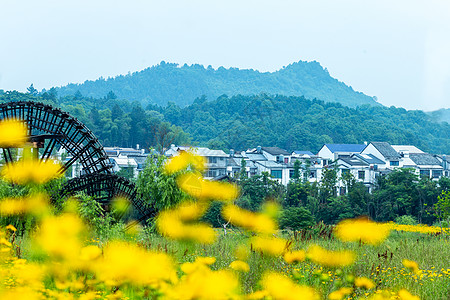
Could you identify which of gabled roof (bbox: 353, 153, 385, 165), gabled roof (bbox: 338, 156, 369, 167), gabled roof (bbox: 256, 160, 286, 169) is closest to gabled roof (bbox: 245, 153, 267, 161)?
gabled roof (bbox: 256, 160, 286, 169)

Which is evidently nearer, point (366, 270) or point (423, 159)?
point (366, 270)

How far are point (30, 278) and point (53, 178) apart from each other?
8563 millimetres

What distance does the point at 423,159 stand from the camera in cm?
5212

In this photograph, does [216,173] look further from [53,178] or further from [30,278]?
[30,278]

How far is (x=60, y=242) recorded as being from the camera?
2.42 m

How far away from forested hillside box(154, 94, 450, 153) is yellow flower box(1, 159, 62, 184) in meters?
52.2

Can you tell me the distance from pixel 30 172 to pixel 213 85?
15458 centimetres

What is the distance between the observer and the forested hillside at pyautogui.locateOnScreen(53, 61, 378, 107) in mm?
148500

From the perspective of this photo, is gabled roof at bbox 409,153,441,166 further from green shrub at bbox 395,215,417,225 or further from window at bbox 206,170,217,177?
green shrub at bbox 395,215,417,225

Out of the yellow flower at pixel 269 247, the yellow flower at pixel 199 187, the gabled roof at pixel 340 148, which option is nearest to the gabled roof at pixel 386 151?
the gabled roof at pixel 340 148

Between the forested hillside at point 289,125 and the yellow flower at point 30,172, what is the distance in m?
52.2

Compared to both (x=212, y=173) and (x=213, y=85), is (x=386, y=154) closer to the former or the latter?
(x=212, y=173)

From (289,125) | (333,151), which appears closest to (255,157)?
(333,151)

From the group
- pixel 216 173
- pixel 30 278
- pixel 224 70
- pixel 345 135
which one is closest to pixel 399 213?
pixel 216 173
